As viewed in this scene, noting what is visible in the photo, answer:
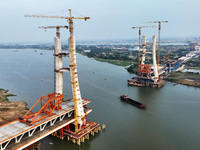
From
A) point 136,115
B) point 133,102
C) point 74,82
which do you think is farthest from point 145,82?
point 74,82

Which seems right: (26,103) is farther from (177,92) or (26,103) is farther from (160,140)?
(177,92)

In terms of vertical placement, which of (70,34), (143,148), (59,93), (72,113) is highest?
(70,34)


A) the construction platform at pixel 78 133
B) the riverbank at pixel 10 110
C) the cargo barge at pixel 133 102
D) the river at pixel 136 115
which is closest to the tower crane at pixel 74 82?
the construction platform at pixel 78 133

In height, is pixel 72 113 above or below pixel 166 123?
above

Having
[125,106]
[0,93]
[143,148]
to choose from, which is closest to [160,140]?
[143,148]

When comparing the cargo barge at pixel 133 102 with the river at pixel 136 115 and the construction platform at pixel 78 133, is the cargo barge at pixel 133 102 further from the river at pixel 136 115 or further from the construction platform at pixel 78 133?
the construction platform at pixel 78 133

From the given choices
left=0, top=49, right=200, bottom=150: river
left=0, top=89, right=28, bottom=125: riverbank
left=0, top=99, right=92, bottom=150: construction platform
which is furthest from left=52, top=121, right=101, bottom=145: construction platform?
left=0, top=89, right=28, bottom=125: riverbank

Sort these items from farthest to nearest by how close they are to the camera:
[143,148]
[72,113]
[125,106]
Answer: [125,106], [72,113], [143,148]

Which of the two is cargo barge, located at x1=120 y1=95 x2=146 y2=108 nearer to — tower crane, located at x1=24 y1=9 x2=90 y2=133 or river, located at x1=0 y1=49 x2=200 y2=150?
Answer: river, located at x1=0 y1=49 x2=200 y2=150

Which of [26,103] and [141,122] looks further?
[26,103]
